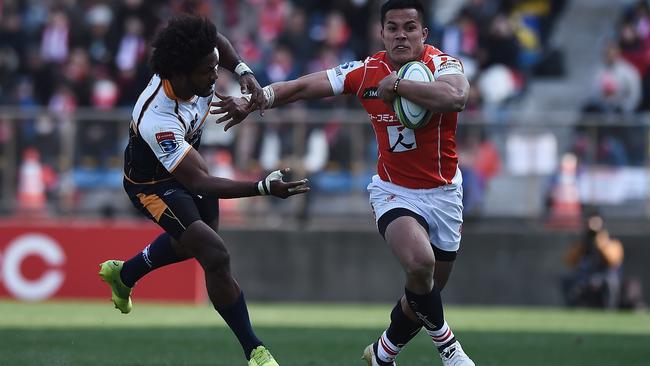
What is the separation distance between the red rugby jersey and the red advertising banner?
9547 millimetres

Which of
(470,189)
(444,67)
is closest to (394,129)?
(444,67)

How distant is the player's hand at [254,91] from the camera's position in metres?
9.00

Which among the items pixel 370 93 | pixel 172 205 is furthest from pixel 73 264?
pixel 370 93

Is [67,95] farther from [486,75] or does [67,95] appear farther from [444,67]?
[444,67]

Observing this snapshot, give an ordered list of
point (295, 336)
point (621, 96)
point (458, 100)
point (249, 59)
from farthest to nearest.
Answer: point (249, 59) → point (621, 96) → point (295, 336) → point (458, 100)

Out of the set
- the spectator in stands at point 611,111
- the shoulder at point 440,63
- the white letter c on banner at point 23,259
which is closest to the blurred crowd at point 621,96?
the spectator in stands at point 611,111

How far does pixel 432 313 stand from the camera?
28.7 feet

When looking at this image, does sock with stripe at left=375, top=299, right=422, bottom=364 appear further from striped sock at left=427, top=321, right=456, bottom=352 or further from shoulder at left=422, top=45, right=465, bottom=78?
shoulder at left=422, top=45, right=465, bottom=78

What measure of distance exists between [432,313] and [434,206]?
0.74 metres

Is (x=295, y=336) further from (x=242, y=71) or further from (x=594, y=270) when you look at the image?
(x=594, y=270)

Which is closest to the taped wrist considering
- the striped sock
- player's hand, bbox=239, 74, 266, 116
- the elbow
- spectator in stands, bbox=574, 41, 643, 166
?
player's hand, bbox=239, 74, 266, 116

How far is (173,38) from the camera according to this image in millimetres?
8664

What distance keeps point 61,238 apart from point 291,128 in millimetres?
3635

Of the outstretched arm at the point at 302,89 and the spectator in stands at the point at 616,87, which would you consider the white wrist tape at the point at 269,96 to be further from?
the spectator in stands at the point at 616,87
